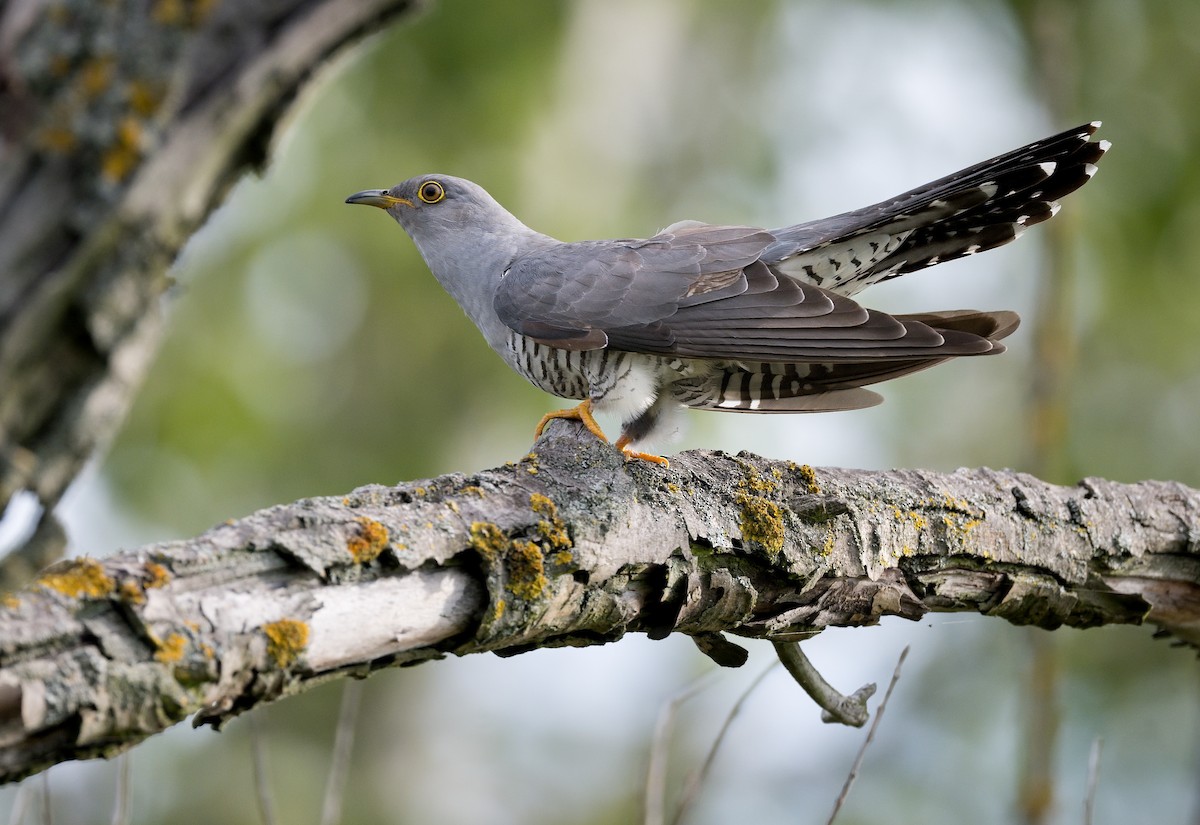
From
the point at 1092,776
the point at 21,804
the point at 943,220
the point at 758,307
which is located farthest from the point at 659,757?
the point at 943,220

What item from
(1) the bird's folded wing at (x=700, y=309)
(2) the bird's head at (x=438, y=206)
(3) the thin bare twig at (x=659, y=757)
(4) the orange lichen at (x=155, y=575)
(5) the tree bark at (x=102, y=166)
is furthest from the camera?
(2) the bird's head at (x=438, y=206)

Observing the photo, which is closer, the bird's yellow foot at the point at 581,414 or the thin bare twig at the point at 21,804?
the thin bare twig at the point at 21,804

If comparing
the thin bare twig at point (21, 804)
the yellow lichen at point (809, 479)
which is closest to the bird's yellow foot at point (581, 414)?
the yellow lichen at point (809, 479)

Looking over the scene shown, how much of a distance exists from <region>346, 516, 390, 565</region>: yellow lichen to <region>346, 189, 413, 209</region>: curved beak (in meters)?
2.61

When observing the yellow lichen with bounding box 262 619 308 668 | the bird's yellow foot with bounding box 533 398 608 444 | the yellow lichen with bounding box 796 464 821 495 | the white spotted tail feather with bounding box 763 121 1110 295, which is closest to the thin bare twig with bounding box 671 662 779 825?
the yellow lichen with bounding box 796 464 821 495

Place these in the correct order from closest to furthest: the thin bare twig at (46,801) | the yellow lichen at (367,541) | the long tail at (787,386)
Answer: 1. the yellow lichen at (367,541)
2. the thin bare twig at (46,801)
3. the long tail at (787,386)

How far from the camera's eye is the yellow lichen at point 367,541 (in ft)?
5.46

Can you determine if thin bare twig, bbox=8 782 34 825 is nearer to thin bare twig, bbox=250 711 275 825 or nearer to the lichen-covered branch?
thin bare twig, bbox=250 711 275 825

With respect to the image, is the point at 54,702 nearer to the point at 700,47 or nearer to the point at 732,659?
the point at 732,659

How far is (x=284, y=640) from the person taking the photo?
150 centimetres

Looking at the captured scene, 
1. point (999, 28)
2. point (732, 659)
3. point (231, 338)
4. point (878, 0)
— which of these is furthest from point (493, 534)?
point (878, 0)

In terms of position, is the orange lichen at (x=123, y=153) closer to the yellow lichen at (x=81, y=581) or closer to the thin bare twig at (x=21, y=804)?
the yellow lichen at (x=81, y=581)

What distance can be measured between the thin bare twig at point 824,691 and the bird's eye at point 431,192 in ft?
7.96

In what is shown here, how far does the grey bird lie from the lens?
9.60ft
